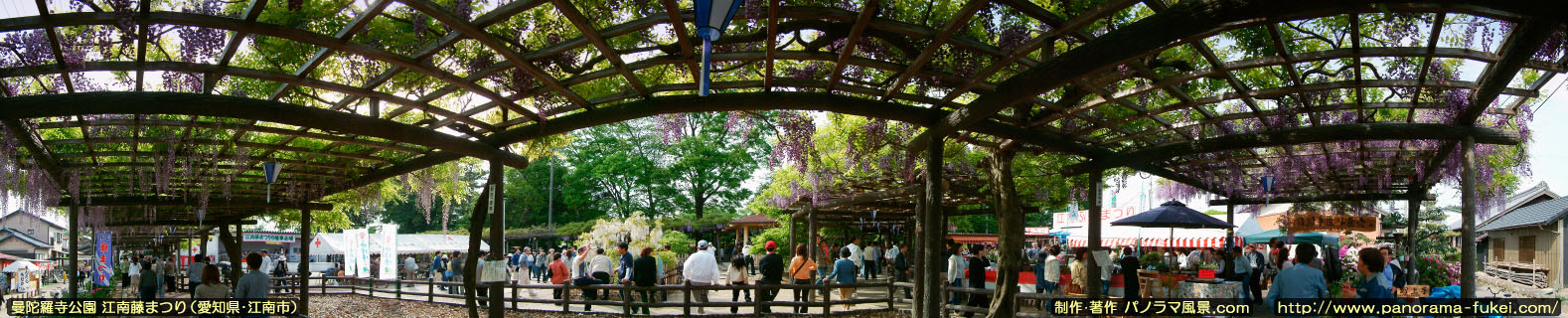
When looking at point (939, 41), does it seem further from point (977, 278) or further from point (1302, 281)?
point (977, 278)

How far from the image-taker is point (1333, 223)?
572 inches

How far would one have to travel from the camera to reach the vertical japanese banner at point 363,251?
1845cm

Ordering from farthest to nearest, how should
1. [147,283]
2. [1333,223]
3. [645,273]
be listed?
[1333,223], [147,283], [645,273]

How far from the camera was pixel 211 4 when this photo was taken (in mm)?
4559

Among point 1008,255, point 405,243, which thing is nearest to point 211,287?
point 1008,255

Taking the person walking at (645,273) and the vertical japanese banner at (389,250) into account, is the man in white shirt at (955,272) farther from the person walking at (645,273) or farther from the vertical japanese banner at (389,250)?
the vertical japanese banner at (389,250)

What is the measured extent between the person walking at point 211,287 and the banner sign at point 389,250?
1036 centimetres

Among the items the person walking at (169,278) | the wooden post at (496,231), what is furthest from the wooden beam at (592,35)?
the person walking at (169,278)

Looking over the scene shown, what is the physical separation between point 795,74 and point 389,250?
1341 centimetres

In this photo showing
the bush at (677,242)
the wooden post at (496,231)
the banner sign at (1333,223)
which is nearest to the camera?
the wooden post at (496,231)

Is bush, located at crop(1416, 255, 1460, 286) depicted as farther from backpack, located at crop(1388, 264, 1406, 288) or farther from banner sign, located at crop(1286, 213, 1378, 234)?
banner sign, located at crop(1286, 213, 1378, 234)

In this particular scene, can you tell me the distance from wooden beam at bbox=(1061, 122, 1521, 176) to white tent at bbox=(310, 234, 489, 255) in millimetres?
15088

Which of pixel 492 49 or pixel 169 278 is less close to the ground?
pixel 492 49

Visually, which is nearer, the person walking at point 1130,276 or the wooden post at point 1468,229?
the wooden post at point 1468,229
